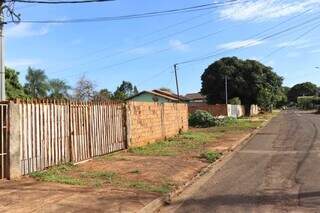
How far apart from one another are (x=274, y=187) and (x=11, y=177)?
243 inches

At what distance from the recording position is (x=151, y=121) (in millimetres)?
24781

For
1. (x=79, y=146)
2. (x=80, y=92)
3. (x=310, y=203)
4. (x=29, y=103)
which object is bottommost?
(x=310, y=203)

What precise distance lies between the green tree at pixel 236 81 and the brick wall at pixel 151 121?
50.8 m

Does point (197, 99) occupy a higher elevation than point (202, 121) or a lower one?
higher

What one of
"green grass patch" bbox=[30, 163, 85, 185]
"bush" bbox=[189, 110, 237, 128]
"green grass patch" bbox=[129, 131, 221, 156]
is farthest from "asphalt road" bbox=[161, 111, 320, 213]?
"bush" bbox=[189, 110, 237, 128]

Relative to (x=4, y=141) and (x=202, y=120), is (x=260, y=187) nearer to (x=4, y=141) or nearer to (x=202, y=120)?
(x=4, y=141)

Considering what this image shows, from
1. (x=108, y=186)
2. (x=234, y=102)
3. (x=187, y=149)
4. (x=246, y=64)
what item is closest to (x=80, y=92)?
(x=234, y=102)

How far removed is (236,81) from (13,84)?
2117 inches

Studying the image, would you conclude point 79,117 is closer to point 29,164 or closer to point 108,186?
point 29,164

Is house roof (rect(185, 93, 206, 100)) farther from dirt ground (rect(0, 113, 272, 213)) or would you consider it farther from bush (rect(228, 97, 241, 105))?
dirt ground (rect(0, 113, 272, 213))

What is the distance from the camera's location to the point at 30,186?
11.9 m

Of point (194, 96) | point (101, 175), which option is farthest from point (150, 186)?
point (194, 96)

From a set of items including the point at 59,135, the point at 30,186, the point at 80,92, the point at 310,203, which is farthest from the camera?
the point at 80,92

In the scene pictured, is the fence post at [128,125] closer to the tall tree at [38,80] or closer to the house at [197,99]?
the tall tree at [38,80]
